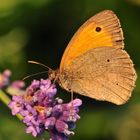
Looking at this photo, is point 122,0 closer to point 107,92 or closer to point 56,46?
point 56,46

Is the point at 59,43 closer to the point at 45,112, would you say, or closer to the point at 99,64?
the point at 99,64

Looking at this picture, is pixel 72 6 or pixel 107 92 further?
pixel 72 6

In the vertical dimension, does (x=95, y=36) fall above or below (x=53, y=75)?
above

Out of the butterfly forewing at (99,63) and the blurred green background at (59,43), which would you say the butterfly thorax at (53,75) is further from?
the blurred green background at (59,43)

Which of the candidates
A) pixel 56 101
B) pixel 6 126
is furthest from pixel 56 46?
pixel 56 101

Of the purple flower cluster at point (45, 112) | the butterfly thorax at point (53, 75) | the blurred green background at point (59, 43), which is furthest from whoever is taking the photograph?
the blurred green background at point (59, 43)

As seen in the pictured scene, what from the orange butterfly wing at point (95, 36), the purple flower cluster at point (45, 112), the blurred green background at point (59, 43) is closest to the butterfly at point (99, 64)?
the orange butterfly wing at point (95, 36)

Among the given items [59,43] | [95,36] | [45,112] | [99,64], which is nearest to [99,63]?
[99,64]
